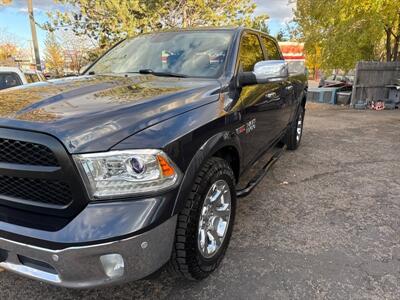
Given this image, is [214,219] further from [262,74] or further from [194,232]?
[262,74]

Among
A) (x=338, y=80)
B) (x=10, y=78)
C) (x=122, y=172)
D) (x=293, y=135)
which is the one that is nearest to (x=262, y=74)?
(x=122, y=172)

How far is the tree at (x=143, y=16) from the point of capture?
11219mm

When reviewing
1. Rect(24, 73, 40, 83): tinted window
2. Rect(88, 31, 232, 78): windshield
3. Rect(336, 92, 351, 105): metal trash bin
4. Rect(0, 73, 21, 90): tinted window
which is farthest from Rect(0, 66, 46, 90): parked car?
Rect(336, 92, 351, 105): metal trash bin

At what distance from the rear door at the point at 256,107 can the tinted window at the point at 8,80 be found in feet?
14.4

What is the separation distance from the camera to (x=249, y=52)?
140 inches

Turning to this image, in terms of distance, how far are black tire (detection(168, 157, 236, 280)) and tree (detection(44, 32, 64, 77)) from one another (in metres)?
20.0

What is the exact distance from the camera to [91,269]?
5.65 feet

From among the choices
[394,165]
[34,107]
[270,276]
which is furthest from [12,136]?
[394,165]

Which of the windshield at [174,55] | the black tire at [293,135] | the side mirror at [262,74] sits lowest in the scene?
the black tire at [293,135]

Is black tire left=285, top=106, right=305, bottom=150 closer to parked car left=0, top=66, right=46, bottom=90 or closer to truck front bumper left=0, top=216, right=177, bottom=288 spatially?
truck front bumper left=0, top=216, right=177, bottom=288

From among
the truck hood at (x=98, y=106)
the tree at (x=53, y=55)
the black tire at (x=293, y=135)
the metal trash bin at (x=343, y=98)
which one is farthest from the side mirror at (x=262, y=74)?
the tree at (x=53, y=55)

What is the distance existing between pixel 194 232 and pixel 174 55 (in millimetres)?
1854

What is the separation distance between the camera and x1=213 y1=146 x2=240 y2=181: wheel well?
2.66 metres

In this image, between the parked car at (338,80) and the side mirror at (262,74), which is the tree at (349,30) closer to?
the parked car at (338,80)
